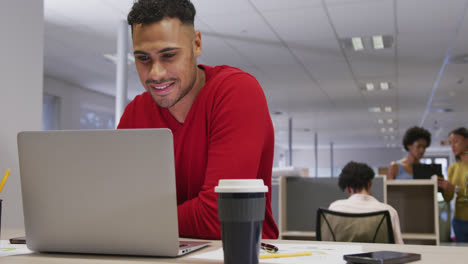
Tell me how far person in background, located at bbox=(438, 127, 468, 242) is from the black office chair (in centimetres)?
174

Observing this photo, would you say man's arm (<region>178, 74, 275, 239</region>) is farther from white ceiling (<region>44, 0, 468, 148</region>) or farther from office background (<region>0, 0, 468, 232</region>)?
white ceiling (<region>44, 0, 468, 148</region>)

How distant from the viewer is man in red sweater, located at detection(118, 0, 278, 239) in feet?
3.30

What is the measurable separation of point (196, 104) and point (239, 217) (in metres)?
0.59

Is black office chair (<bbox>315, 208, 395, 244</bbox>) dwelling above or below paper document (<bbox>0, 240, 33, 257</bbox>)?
below

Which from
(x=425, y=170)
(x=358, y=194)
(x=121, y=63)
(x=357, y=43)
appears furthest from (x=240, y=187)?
(x=357, y=43)

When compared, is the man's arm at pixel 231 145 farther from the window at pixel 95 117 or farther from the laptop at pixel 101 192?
the window at pixel 95 117

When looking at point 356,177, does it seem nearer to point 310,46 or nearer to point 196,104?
point 196,104

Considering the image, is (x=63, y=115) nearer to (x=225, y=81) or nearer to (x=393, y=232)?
(x=393, y=232)

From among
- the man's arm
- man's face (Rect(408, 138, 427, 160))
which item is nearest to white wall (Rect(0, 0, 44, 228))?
the man's arm

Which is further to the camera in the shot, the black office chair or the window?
the window

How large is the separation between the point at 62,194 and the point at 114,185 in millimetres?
93

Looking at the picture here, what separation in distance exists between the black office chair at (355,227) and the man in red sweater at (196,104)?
4.79ft

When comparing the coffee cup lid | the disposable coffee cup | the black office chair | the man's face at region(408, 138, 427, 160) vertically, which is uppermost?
the man's face at region(408, 138, 427, 160)

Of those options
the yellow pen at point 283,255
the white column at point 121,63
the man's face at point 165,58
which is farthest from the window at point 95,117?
the yellow pen at point 283,255
